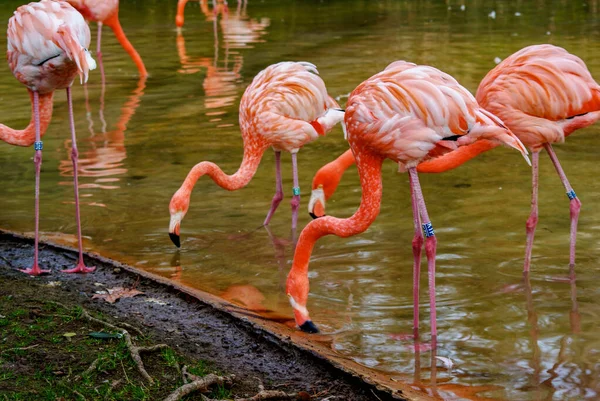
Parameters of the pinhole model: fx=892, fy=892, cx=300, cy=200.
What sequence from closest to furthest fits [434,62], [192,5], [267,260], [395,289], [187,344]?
[187,344]
[395,289]
[267,260]
[434,62]
[192,5]

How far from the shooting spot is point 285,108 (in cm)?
590

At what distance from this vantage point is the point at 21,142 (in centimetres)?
548

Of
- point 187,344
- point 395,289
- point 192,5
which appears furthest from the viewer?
point 192,5

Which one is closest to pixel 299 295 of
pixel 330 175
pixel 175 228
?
pixel 175 228

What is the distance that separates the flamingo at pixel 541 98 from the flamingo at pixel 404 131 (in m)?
0.64

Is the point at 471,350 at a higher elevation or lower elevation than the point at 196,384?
lower

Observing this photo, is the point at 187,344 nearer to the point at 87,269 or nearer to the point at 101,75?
the point at 87,269

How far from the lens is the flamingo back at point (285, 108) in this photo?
588 centimetres

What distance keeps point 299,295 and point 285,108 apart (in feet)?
6.89

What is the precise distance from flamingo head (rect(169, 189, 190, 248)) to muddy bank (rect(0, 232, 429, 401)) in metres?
0.35

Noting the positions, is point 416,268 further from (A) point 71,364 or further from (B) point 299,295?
(A) point 71,364

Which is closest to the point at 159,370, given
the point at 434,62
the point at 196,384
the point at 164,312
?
the point at 196,384

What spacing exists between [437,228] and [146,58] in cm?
798

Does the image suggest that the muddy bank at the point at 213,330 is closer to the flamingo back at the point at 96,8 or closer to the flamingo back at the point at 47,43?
the flamingo back at the point at 47,43
